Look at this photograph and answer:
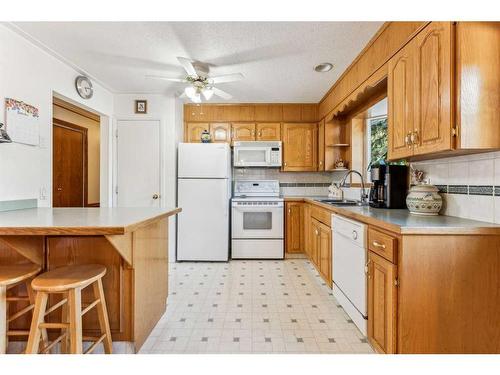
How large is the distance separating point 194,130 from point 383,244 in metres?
3.19

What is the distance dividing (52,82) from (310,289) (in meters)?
3.26

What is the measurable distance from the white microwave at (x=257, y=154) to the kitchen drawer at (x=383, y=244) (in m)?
2.35

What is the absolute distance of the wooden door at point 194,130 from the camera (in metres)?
3.91

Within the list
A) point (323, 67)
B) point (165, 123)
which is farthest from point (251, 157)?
point (323, 67)

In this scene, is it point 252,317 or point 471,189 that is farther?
point 252,317

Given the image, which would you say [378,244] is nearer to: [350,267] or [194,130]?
[350,267]

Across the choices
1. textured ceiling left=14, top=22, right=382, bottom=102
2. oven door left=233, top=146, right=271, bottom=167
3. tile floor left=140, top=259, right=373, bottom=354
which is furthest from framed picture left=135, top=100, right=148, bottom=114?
tile floor left=140, top=259, right=373, bottom=354

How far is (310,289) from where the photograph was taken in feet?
8.54

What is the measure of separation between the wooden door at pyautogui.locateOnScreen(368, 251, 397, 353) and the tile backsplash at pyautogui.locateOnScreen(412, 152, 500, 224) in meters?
0.63

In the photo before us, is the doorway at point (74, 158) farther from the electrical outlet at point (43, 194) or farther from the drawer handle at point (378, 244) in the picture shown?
the drawer handle at point (378, 244)

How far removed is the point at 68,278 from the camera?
124 cm

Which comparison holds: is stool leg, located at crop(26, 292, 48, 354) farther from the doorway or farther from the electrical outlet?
the doorway

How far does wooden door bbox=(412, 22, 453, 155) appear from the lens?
1.31 meters

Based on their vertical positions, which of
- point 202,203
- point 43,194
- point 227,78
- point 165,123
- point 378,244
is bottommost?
point 378,244
